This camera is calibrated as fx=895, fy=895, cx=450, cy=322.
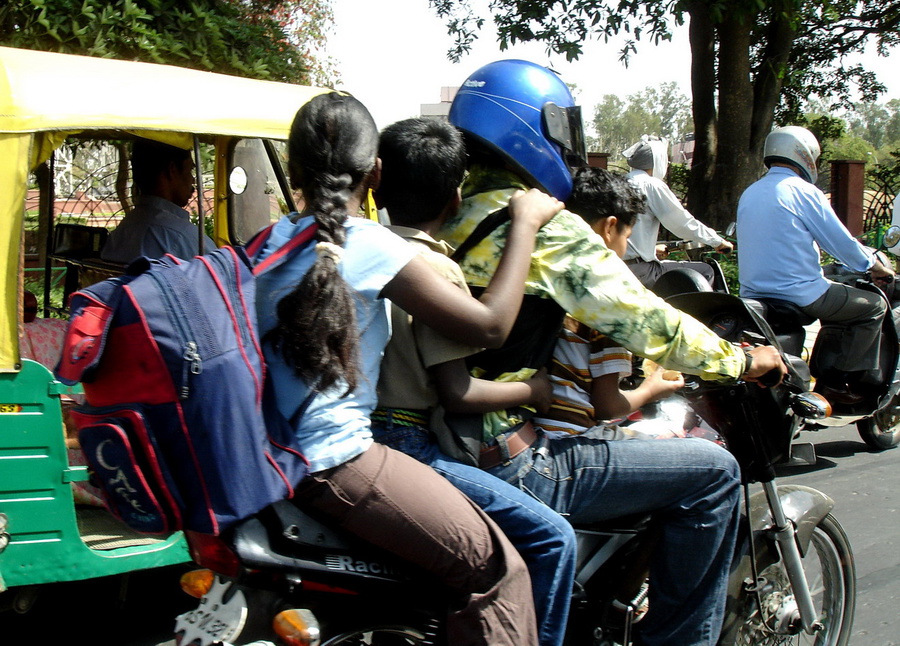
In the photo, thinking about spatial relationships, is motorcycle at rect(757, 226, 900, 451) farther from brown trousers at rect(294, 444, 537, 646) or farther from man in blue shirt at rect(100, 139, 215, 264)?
brown trousers at rect(294, 444, 537, 646)

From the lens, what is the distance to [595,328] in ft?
6.82

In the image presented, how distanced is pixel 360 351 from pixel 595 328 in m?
0.58

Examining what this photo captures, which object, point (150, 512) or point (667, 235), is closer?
point (150, 512)

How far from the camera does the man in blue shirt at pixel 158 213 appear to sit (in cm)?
422

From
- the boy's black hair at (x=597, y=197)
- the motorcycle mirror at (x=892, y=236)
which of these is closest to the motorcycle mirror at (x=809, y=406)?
the boy's black hair at (x=597, y=197)

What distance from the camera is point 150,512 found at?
5.41 feet

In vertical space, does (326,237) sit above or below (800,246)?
above

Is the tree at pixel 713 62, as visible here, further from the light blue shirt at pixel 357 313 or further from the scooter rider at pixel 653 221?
the light blue shirt at pixel 357 313

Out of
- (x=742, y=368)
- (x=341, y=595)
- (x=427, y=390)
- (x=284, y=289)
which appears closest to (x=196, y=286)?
(x=284, y=289)

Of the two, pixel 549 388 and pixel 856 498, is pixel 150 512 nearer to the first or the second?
pixel 549 388

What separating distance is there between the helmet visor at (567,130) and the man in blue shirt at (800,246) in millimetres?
3269

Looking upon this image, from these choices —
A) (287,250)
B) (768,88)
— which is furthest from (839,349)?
(768,88)

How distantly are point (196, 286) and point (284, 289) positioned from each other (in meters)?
0.19

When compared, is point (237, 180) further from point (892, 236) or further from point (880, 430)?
point (880, 430)
